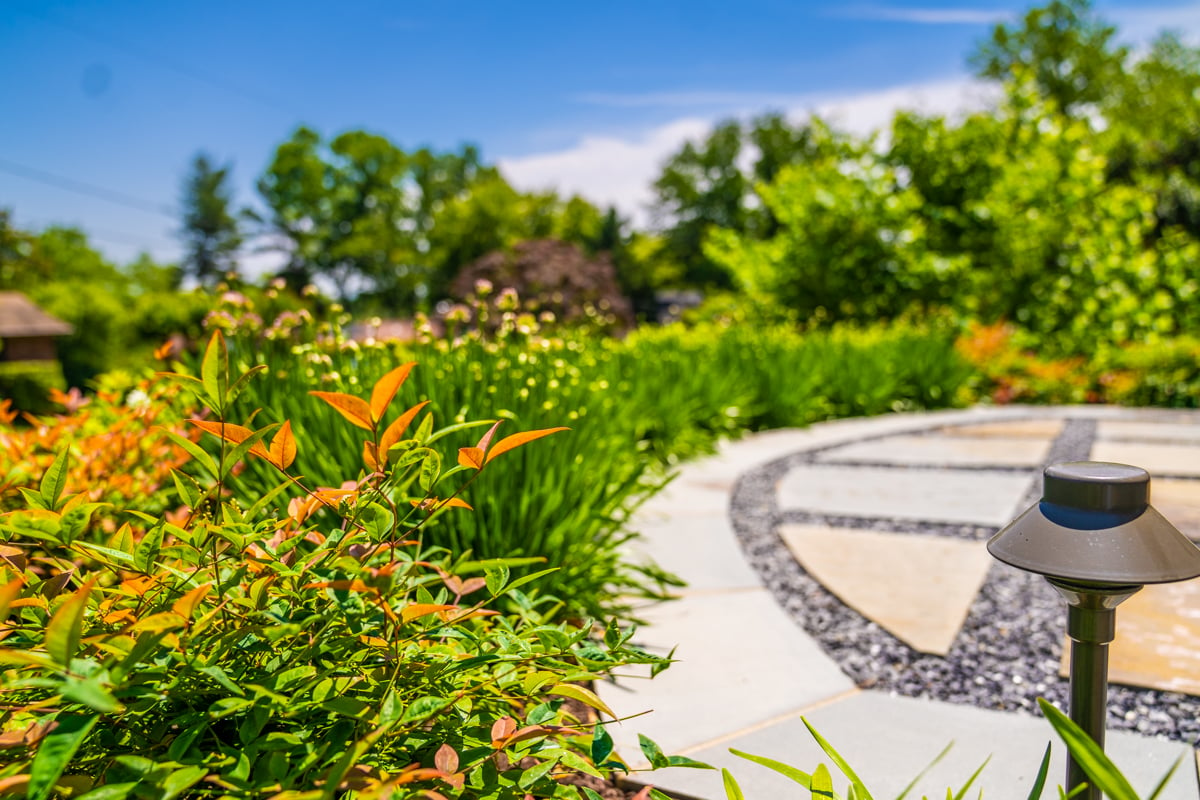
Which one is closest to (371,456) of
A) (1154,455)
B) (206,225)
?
(1154,455)

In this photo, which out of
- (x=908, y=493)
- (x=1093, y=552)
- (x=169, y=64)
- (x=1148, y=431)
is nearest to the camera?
(x=1093, y=552)

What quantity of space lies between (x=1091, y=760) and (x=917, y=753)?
689 mm

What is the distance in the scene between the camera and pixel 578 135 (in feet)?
245

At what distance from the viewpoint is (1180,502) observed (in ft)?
10.0

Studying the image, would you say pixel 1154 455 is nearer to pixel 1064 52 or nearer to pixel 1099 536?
pixel 1099 536

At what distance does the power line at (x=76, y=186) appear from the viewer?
2324 centimetres

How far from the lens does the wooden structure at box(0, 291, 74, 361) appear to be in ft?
71.9

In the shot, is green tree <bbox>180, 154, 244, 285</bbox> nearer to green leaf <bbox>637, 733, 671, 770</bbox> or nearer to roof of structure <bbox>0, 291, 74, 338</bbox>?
roof of structure <bbox>0, 291, 74, 338</bbox>

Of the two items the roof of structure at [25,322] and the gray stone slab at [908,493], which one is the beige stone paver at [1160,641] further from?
the roof of structure at [25,322]

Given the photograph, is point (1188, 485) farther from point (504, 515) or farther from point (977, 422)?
point (504, 515)

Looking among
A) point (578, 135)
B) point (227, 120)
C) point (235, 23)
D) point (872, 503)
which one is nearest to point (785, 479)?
point (872, 503)

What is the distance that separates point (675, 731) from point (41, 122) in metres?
70.0

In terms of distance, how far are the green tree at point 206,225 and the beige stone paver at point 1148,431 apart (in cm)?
5431

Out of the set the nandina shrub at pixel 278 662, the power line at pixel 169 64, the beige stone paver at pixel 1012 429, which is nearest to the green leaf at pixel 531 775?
the nandina shrub at pixel 278 662
